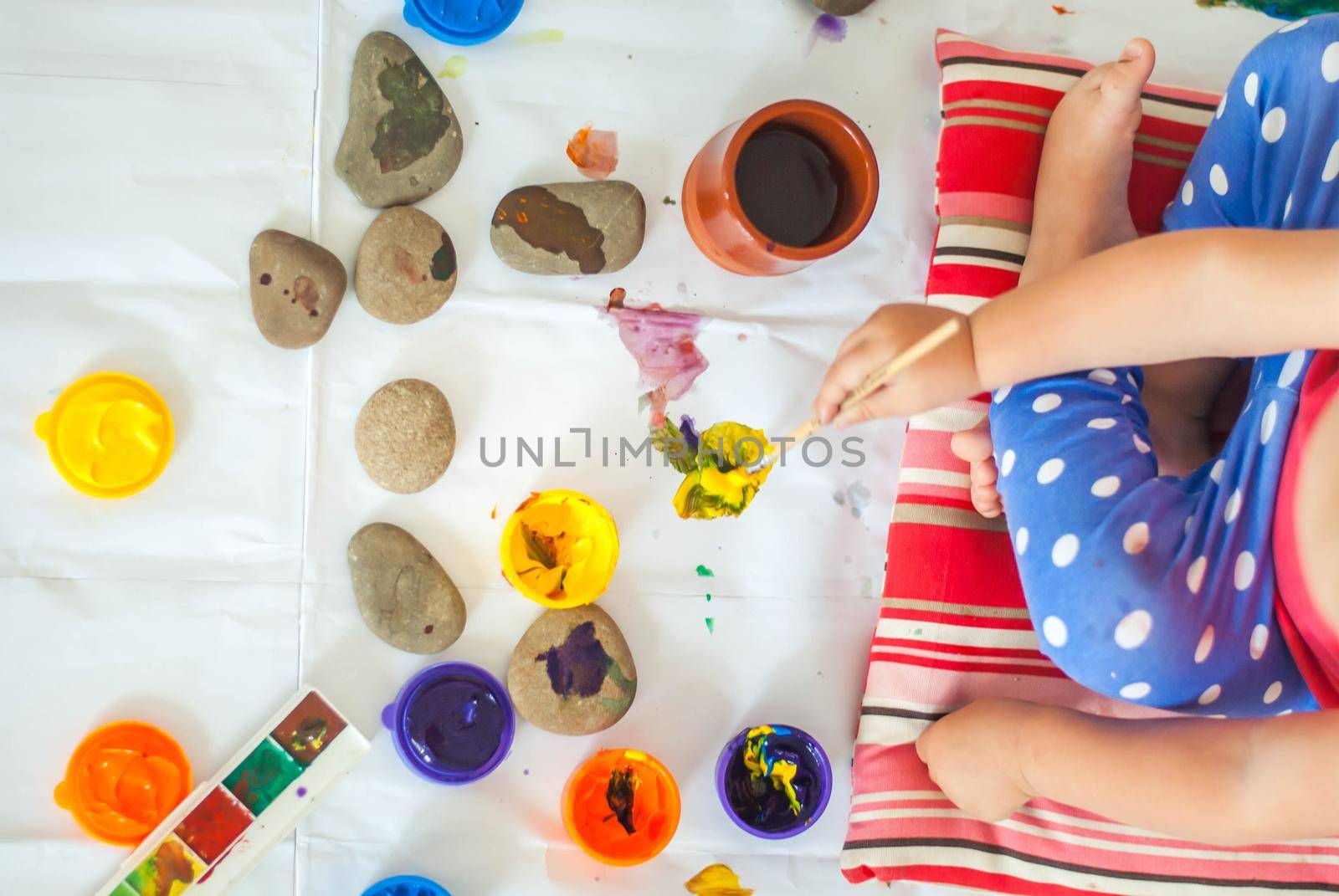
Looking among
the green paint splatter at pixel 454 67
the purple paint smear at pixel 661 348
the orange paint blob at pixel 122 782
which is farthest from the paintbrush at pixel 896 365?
the orange paint blob at pixel 122 782

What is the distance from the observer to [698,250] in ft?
2.97

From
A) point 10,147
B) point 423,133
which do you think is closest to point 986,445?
point 423,133

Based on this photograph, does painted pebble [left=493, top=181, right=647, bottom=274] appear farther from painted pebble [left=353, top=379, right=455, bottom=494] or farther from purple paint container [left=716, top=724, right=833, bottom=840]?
purple paint container [left=716, top=724, right=833, bottom=840]

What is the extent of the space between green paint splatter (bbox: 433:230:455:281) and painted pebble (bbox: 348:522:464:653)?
216mm

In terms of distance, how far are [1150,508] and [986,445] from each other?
142 millimetres

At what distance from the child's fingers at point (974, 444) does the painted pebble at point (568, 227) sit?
0.33 m

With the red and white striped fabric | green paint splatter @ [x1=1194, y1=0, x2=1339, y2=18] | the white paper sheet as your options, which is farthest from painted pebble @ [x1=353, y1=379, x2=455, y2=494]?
green paint splatter @ [x1=1194, y1=0, x2=1339, y2=18]

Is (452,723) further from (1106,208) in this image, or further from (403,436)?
(1106,208)

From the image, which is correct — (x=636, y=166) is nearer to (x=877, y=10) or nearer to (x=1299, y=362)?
(x=877, y=10)

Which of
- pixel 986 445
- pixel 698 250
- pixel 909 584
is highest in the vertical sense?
pixel 698 250

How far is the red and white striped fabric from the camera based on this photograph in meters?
0.89

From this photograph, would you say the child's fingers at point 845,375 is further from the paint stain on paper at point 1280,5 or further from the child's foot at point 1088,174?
the paint stain on paper at point 1280,5

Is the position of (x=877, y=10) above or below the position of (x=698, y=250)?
above

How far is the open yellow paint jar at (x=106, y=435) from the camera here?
81cm
